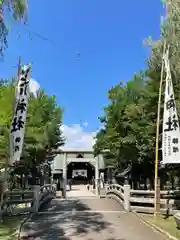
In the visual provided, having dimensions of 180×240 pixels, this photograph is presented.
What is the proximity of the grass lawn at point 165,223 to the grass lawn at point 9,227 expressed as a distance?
450 centimetres

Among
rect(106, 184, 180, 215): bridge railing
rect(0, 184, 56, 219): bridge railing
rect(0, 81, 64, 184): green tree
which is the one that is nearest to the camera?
rect(106, 184, 180, 215): bridge railing

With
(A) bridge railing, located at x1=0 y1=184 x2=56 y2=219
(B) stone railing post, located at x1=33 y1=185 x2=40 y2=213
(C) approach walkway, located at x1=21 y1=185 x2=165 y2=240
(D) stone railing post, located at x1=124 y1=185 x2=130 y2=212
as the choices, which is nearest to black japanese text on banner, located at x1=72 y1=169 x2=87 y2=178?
(A) bridge railing, located at x1=0 y1=184 x2=56 y2=219

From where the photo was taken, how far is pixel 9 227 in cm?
1166

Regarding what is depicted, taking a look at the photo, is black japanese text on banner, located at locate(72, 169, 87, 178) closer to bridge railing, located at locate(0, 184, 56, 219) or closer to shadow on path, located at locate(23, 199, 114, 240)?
bridge railing, located at locate(0, 184, 56, 219)

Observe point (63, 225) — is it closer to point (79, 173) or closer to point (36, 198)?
point (36, 198)

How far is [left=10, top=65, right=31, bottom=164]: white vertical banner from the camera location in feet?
36.6

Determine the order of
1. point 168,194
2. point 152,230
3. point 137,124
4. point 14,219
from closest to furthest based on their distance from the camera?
1. point 152,230
2. point 14,219
3. point 168,194
4. point 137,124

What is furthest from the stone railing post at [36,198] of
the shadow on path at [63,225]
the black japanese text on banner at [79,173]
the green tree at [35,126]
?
the black japanese text on banner at [79,173]

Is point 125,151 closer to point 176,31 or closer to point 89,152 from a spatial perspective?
point 176,31

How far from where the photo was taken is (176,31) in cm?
1134

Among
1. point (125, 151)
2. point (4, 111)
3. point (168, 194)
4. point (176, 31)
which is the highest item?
point (176, 31)

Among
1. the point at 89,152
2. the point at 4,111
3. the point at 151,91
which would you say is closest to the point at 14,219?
the point at 4,111

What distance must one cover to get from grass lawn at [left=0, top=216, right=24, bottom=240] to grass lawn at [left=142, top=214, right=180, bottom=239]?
450 centimetres

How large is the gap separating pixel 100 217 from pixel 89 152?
95.3 ft
